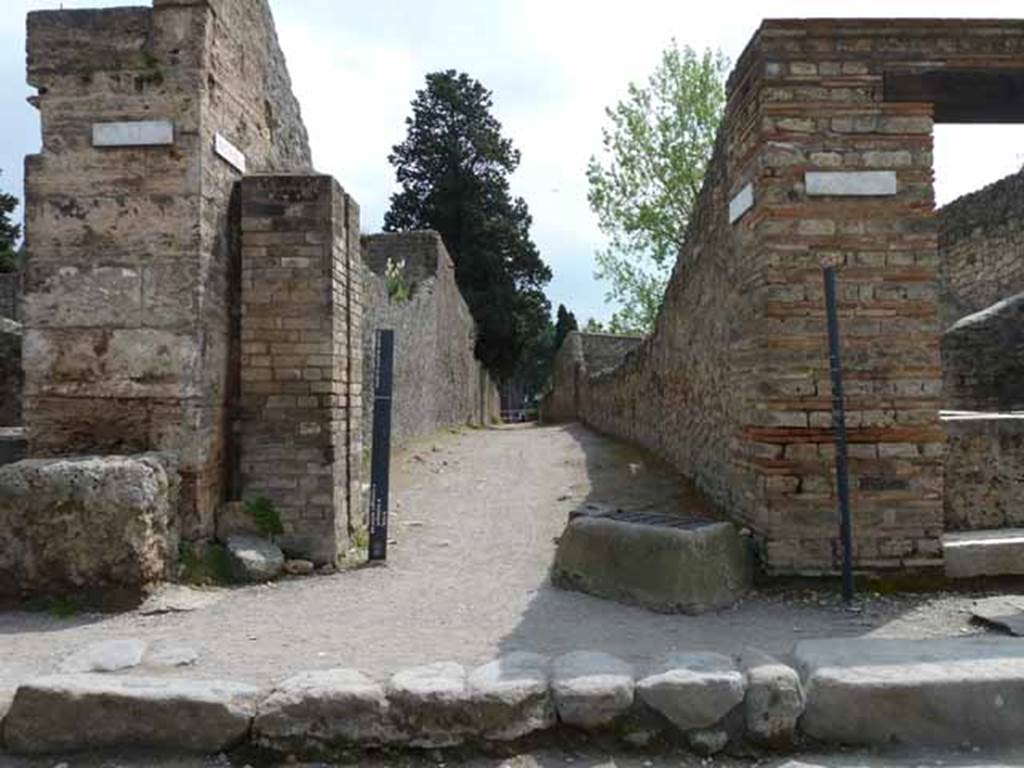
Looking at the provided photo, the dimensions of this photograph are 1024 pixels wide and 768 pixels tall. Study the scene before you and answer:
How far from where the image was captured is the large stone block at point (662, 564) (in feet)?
15.1

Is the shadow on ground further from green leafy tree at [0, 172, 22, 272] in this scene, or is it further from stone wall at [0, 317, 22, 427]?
green leafy tree at [0, 172, 22, 272]

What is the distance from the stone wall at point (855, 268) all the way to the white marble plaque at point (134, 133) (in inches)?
156

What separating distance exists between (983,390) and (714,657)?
652 cm

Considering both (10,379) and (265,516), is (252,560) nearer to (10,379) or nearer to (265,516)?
(265,516)

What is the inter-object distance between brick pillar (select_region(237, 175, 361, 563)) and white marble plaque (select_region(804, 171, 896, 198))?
3389 millimetres

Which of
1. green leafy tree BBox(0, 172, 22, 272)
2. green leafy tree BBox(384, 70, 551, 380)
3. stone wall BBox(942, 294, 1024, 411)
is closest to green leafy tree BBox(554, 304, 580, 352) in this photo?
green leafy tree BBox(384, 70, 551, 380)

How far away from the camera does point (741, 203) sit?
5289mm

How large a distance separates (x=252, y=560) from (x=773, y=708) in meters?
3.57

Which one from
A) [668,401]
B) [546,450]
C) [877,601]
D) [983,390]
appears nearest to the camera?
[877,601]

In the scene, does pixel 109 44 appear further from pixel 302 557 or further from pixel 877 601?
pixel 877 601

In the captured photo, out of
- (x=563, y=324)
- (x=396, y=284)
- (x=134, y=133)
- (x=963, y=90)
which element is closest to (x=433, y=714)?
(x=134, y=133)

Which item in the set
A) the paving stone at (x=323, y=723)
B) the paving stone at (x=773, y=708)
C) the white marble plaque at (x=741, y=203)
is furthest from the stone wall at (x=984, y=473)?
the paving stone at (x=323, y=723)

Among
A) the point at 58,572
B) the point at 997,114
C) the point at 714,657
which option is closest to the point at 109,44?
the point at 58,572

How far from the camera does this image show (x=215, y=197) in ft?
18.1
